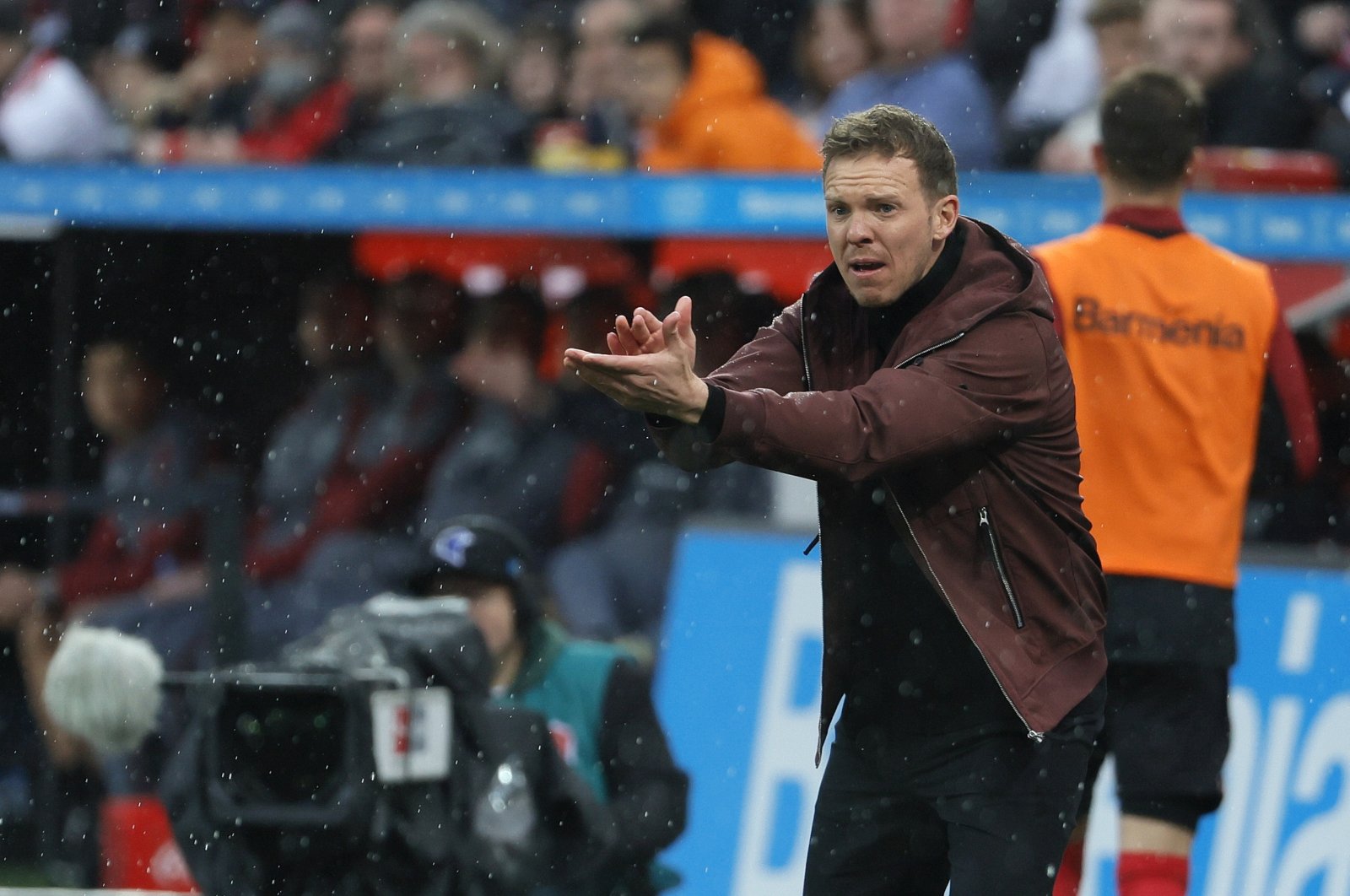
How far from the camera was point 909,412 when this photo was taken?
3.64 meters

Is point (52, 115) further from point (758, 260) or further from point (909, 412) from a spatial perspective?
point (909, 412)

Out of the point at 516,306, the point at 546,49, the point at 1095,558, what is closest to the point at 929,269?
the point at 1095,558

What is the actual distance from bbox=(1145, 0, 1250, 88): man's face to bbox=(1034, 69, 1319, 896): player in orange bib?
3.10 meters

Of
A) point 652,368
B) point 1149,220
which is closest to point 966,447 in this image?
point 652,368

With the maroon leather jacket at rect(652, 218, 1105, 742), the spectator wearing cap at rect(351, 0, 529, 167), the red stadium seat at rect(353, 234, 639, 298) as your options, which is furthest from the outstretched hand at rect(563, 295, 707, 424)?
the spectator wearing cap at rect(351, 0, 529, 167)

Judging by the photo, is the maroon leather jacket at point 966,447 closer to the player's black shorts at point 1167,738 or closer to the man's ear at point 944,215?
the man's ear at point 944,215

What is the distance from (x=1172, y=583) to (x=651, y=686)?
242 cm

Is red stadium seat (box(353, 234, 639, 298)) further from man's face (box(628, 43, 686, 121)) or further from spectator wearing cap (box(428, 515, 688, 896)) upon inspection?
spectator wearing cap (box(428, 515, 688, 896))

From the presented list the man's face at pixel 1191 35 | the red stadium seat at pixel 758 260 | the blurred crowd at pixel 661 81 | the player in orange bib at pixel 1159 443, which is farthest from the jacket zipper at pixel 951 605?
the man's face at pixel 1191 35

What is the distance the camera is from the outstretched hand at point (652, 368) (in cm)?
341

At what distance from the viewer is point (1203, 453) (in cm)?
525

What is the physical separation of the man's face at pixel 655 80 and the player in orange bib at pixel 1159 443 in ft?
12.3

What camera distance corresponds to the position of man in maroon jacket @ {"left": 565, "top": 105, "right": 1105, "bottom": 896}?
12.4ft

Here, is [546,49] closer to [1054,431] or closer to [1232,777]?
[1232,777]
